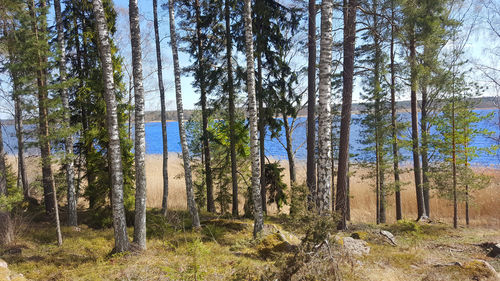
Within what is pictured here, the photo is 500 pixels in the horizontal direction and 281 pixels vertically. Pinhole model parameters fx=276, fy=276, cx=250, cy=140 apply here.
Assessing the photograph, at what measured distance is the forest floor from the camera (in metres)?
4.60

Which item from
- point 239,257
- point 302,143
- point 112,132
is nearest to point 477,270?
point 239,257

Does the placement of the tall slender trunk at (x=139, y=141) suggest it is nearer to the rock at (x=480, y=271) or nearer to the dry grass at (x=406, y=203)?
the rock at (x=480, y=271)

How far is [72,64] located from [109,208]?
660 cm

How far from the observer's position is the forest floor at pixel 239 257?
15.1 feet

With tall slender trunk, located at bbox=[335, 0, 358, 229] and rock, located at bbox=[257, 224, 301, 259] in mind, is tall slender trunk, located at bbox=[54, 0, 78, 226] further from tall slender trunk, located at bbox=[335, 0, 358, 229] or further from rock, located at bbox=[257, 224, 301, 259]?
tall slender trunk, located at bbox=[335, 0, 358, 229]

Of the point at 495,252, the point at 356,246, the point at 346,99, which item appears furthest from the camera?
the point at 346,99

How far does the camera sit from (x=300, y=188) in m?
5.74

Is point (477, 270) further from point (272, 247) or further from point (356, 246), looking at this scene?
point (272, 247)

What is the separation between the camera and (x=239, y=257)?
22.6ft

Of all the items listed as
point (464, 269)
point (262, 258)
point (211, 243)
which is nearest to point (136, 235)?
point (211, 243)

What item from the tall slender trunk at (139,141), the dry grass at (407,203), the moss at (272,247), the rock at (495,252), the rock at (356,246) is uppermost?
the tall slender trunk at (139,141)

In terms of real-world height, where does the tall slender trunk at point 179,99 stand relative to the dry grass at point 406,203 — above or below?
above

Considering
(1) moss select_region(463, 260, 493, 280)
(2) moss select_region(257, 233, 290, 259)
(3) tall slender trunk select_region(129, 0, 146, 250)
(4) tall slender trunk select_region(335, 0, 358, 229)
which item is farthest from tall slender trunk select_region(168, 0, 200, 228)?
(1) moss select_region(463, 260, 493, 280)

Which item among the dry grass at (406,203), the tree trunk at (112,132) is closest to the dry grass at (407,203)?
the dry grass at (406,203)
